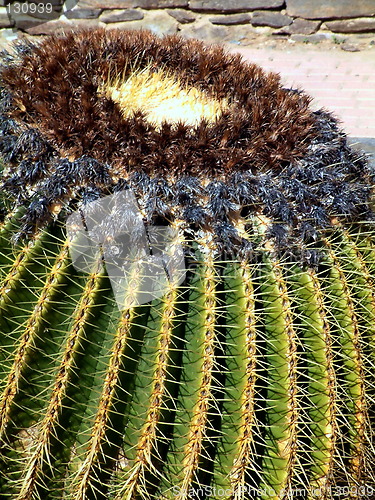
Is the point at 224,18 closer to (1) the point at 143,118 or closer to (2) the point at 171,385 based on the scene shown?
(1) the point at 143,118

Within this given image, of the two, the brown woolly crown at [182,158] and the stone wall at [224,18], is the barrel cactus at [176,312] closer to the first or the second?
the brown woolly crown at [182,158]

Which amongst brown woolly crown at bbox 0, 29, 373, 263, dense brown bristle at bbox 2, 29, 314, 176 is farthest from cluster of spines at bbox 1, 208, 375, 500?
dense brown bristle at bbox 2, 29, 314, 176

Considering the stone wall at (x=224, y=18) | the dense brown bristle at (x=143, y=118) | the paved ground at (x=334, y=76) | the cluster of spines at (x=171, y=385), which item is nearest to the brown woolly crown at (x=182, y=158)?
the dense brown bristle at (x=143, y=118)

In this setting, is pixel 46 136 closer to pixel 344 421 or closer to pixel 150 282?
pixel 150 282

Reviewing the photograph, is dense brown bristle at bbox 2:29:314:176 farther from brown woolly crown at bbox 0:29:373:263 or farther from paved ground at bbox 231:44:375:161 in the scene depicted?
paved ground at bbox 231:44:375:161

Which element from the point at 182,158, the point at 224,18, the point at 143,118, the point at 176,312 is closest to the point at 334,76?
the point at 224,18

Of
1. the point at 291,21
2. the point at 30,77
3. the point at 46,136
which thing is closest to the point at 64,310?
the point at 46,136
